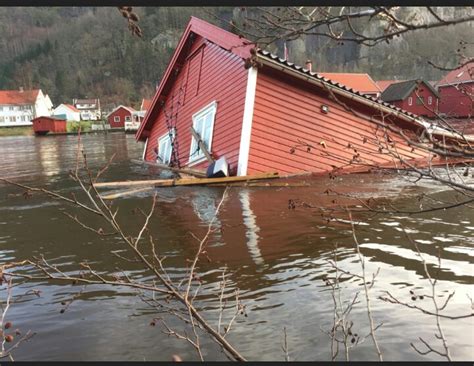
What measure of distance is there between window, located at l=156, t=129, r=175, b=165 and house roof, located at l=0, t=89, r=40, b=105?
101m

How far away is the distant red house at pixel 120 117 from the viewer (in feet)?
285

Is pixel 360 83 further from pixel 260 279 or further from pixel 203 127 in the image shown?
pixel 260 279

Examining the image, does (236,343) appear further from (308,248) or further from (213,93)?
(213,93)

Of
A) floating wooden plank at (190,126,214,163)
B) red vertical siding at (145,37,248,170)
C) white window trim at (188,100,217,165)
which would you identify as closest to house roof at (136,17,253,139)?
red vertical siding at (145,37,248,170)

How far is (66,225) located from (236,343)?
578 centimetres

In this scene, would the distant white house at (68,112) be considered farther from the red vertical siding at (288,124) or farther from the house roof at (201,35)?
the red vertical siding at (288,124)

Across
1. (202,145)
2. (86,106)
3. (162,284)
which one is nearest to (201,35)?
(202,145)

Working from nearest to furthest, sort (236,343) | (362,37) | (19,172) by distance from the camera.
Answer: (362,37)
(236,343)
(19,172)

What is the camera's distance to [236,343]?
11.8 feet

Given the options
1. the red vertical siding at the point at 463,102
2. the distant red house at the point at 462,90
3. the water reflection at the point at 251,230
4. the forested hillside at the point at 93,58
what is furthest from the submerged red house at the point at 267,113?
the forested hillside at the point at 93,58

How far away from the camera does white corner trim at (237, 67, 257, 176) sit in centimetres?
1160

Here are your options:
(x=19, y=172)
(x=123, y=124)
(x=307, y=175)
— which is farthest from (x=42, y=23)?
(x=307, y=175)

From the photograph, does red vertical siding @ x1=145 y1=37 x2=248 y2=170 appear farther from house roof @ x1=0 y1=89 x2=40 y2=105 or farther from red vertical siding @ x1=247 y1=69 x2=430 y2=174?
house roof @ x1=0 y1=89 x2=40 y2=105

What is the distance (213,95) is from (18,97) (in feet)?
360
